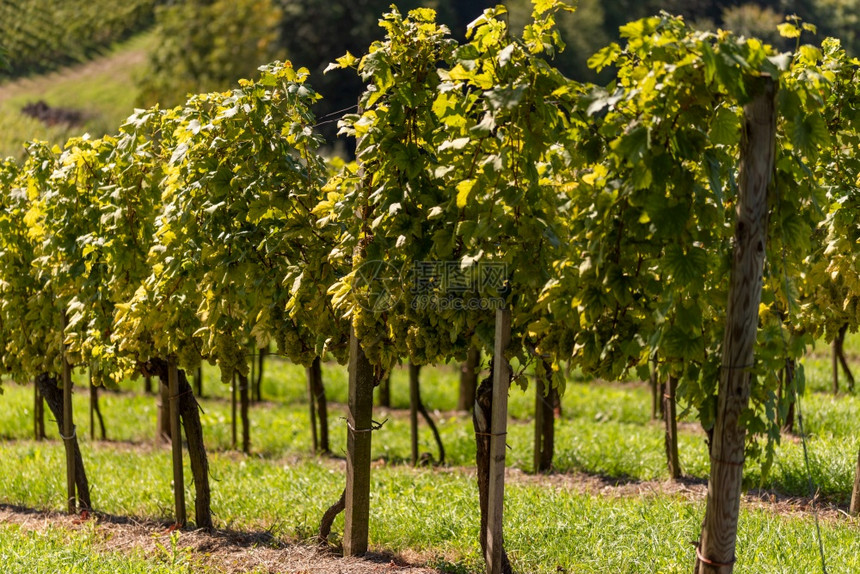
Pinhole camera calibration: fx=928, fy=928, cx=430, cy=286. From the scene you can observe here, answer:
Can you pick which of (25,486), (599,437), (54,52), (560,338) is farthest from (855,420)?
(54,52)

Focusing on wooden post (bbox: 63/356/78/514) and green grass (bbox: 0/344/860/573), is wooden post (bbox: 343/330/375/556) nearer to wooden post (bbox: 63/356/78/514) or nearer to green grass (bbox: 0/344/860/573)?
green grass (bbox: 0/344/860/573)

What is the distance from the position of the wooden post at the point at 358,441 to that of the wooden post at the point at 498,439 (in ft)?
3.07

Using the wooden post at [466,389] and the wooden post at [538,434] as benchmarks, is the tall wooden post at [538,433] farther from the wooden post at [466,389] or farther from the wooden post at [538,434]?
the wooden post at [466,389]

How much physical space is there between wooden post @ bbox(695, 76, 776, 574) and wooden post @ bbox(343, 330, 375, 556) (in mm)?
2064

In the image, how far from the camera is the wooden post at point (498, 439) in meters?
4.50

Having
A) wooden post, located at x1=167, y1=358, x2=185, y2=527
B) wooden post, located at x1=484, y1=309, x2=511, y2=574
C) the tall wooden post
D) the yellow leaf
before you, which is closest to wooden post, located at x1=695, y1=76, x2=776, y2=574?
wooden post, located at x1=484, y1=309, x2=511, y2=574

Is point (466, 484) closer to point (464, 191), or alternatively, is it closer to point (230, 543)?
point (230, 543)

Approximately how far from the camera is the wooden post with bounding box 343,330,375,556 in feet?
17.4

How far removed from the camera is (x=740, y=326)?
3.71 metres

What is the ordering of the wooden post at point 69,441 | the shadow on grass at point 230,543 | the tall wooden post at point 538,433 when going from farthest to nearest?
the tall wooden post at point 538,433 < the wooden post at point 69,441 < the shadow on grass at point 230,543

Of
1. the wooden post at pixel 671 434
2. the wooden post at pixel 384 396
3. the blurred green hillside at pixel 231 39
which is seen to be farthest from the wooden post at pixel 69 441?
the blurred green hillside at pixel 231 39

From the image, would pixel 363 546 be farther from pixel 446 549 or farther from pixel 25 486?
pixel 25 486

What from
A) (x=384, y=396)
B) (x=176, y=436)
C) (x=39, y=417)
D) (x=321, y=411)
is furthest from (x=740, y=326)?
(x=384, y=396)

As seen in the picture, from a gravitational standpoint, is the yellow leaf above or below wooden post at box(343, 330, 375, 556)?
above
